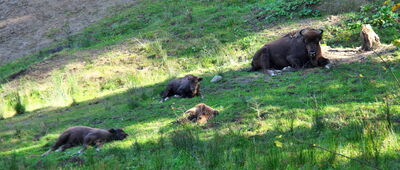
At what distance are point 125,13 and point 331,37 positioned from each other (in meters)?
18.1

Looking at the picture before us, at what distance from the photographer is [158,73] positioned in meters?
20.9

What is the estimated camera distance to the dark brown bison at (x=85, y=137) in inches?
403

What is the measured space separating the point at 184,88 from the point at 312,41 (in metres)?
4.31

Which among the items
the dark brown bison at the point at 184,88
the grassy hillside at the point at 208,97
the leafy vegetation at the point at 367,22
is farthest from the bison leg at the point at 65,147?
the leafy vegetation at the point at 367,22

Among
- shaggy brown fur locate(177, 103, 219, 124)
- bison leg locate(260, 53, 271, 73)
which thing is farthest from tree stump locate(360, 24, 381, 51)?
shaggy brown fur locate(177, 103, 219, 124)

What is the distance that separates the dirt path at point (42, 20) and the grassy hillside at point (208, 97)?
2.61 metres

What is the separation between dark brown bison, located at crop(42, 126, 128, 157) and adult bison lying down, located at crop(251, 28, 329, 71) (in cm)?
697

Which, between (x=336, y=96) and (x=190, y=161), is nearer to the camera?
(x=190, y=161)

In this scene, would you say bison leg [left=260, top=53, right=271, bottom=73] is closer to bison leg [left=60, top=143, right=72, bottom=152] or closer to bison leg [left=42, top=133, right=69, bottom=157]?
bison leg [left=42, top=133, right=69, bottom=157]

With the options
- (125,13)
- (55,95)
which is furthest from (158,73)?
(125,13)

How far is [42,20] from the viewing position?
1465 inches

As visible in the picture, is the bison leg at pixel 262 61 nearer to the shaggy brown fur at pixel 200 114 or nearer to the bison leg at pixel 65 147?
the shaggy brown fur at pixel 200 114

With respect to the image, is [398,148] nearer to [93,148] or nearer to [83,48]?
[93,148]

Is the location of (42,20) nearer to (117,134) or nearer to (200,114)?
(117,134)
